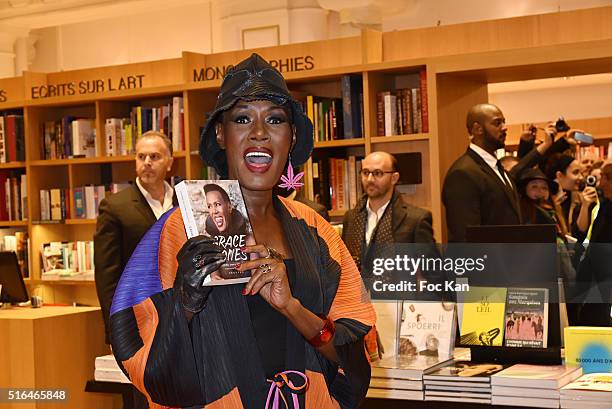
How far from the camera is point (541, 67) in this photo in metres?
5.54

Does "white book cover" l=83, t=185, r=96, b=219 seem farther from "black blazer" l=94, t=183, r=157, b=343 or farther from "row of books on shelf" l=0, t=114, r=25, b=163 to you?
"black blazer" l=94, t=183, r=157, b=343

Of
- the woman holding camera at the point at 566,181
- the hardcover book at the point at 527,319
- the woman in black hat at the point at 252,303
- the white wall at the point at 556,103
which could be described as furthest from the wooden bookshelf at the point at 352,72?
the white wall at the point at 556,103

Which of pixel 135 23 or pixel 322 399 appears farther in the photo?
pixel 135 23

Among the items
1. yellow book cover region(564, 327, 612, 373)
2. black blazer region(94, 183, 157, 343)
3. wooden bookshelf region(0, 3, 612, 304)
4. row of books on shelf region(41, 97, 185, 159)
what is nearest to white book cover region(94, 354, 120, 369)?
black blazer region(94, 183, 157, 343)

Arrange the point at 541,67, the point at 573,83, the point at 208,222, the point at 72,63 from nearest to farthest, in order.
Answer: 1. the point at 208,222
2. the point at 541,67
3. the point at 573,83
4. the point at 72,63

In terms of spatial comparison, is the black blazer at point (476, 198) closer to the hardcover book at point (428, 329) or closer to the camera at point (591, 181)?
the hardcover book at point (428, 329)

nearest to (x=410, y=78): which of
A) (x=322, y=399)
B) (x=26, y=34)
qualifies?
(x=322, y=399)

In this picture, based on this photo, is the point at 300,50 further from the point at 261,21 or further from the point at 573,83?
the point at 573,83

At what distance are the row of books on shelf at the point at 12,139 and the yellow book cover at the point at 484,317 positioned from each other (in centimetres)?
519

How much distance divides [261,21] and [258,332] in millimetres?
8470

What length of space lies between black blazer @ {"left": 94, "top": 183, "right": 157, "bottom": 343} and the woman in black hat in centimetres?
300

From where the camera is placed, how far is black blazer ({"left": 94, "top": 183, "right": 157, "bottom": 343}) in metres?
4.76

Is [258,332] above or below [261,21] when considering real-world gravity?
below

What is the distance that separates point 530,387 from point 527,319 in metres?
0.32
